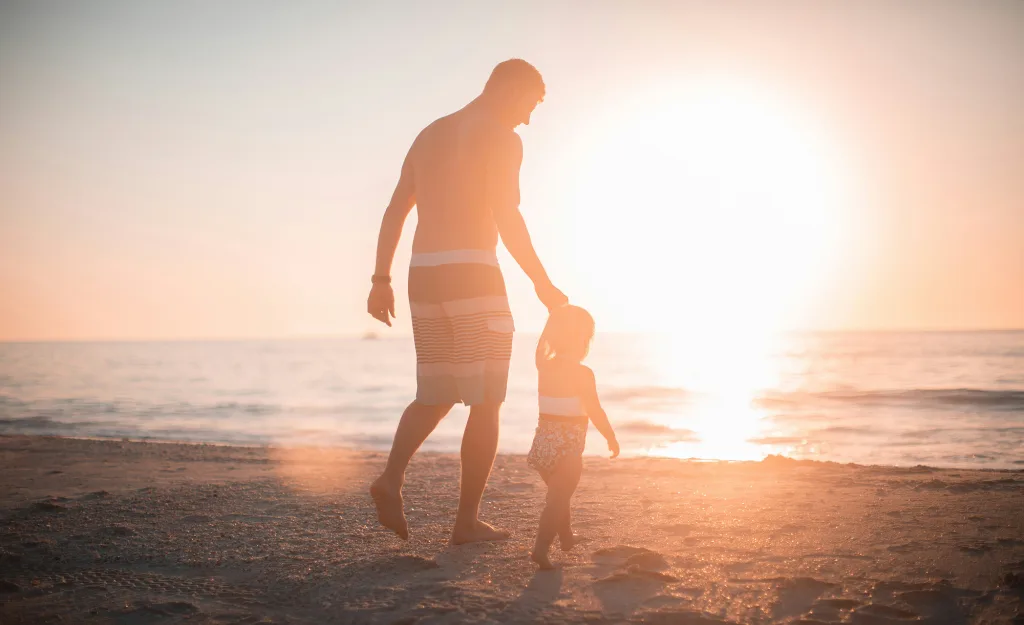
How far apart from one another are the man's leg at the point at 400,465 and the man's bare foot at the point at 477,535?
0.23 m

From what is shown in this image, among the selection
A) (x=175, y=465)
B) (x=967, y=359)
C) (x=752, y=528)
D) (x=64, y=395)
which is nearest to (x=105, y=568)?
(x=752, y=528)

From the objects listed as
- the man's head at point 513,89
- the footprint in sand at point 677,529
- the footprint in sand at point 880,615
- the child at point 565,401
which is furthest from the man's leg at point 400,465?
the footprint in sand at point 880,615

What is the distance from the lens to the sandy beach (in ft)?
7.76

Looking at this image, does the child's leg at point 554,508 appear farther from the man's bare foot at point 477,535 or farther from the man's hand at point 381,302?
the man's hand at point 381,302

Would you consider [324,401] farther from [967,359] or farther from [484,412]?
[967,359]

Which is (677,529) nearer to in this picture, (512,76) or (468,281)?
(468,281)

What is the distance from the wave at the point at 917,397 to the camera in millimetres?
16219

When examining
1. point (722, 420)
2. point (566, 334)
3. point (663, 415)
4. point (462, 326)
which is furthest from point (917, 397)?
point (462, 326)

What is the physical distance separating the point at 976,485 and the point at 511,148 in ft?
12.8

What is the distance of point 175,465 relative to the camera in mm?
6184

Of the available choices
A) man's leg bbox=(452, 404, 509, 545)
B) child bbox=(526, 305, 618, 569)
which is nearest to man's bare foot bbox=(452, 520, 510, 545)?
man's leg bbox=(452, 404, 509, 545)

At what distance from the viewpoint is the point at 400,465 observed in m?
3.15

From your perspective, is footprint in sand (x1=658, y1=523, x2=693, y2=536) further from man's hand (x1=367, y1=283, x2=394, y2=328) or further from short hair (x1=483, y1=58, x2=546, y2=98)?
short hair (x1=483, y1=58, x2=546, y2=98)

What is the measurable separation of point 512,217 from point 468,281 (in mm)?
346
